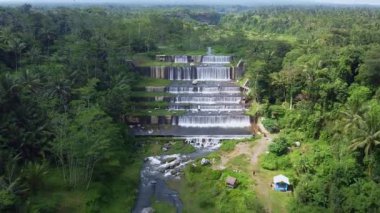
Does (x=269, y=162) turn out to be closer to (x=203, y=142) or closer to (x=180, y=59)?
(x=203, y=142)

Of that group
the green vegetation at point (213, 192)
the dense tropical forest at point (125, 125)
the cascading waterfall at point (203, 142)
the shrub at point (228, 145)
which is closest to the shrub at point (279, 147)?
the dense tropical forest at point (125, 125)

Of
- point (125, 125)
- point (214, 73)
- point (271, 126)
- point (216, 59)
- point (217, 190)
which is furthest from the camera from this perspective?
point (216, 59)

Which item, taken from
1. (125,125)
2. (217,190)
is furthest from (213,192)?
(125,125)

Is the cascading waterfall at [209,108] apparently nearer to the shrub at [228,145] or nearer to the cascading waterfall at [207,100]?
the cascading waterfall at [207,100]

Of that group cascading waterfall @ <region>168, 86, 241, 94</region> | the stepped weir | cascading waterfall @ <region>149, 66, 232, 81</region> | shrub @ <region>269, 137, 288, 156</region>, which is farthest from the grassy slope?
cascading waterfall @ <region>149, 66, 232, 81</region>

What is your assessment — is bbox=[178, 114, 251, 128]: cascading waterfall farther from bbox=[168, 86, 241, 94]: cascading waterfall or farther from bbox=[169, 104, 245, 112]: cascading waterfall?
bbox=[168, 86, 241, 94]: cascading waterfall
